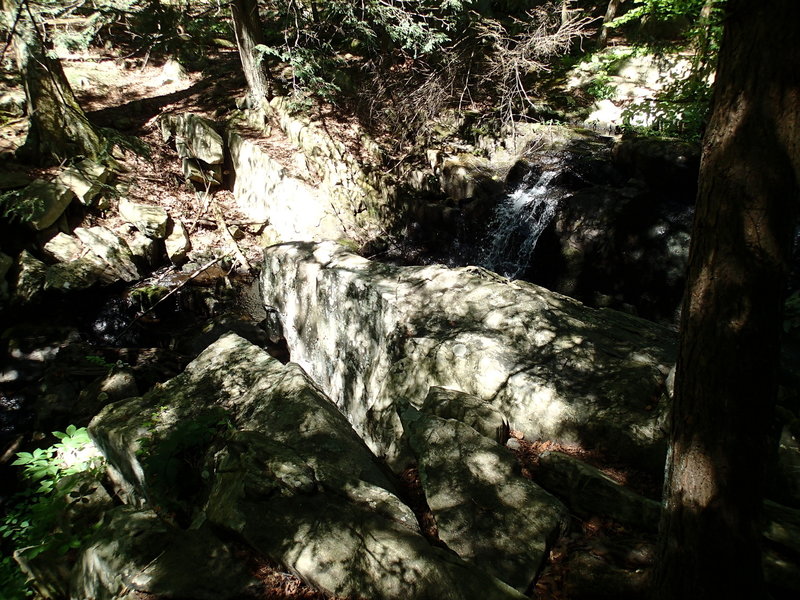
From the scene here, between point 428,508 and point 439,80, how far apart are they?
1156 centimetres

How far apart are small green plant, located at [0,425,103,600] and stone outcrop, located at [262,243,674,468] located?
8.85ft

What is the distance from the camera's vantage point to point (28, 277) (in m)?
7.65

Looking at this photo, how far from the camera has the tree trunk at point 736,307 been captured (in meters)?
1.42

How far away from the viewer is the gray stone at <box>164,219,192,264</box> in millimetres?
9719

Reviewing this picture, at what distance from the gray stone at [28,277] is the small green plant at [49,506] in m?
4.46

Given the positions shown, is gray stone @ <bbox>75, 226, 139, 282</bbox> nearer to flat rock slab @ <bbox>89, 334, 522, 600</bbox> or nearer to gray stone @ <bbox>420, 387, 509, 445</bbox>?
flat rock slab @ <bbox>89, 334, 522, 600</bbox>

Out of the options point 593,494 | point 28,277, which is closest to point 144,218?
point 28,277

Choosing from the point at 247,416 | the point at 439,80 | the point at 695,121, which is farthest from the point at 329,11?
the point at 247,416

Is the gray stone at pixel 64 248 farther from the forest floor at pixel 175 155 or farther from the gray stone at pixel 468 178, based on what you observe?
the gray stone at pixel 468 178

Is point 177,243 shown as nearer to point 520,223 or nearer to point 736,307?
point 520,223

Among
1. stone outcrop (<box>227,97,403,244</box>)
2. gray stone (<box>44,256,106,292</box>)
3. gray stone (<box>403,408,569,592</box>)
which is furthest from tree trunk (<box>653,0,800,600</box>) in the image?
gray stone (<box>44,256,106,292</box>)

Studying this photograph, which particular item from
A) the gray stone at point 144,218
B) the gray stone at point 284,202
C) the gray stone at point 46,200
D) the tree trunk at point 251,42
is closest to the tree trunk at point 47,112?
the gray stone at point 46,200

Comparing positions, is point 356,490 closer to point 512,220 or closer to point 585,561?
point 585,561

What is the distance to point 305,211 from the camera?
10719 mm
